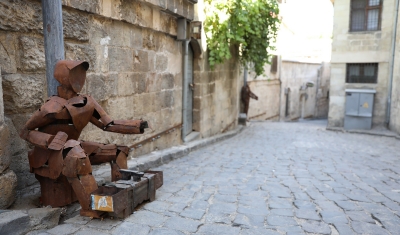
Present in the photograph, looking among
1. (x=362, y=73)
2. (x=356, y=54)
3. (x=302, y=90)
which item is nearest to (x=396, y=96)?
(x=362, y=73)

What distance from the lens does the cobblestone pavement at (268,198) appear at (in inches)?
122

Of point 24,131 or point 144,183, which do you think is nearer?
point 24,131

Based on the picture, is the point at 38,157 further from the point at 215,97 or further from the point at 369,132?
the point at 369,132

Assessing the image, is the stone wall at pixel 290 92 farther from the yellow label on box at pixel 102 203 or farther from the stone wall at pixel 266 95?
the yellow label on box at pixel 102 203

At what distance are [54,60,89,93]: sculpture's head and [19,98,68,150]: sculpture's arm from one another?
0.23 m

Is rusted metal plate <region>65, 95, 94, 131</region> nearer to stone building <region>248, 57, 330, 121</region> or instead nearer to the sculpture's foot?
the sculpture's foot

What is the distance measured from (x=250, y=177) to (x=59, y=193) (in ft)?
9.07

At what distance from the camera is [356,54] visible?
506 inches

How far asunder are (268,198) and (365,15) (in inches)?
443

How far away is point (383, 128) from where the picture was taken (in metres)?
12.3

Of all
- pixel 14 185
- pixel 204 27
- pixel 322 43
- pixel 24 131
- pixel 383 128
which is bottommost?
pixel 383 128

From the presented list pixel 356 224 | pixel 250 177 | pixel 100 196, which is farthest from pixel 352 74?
pixel 100 196

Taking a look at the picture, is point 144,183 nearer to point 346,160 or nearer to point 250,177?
point 250,177

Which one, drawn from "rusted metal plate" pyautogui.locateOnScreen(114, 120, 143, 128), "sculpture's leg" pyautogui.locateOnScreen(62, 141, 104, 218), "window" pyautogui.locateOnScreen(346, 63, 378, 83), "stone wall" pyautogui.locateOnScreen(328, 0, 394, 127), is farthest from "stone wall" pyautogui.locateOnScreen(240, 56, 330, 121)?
"sculpture's leg" pyautogui.locateOnScreen(62, 141, 104, 218)
